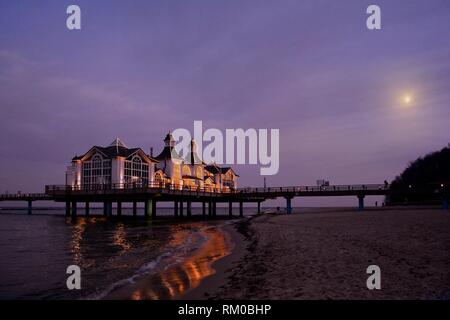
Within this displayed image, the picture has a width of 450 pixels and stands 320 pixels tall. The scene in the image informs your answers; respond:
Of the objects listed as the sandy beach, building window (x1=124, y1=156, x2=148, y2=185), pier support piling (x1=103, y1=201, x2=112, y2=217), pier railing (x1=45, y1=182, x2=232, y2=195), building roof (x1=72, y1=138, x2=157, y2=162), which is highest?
building roof (x1=72, y1=138, x2=157, y2=162)

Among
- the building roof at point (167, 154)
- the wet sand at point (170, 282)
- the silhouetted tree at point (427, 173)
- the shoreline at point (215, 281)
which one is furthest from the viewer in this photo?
the silhouetted tree at point (427, 173)

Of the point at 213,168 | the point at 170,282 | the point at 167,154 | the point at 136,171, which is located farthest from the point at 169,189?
the point at 170,282

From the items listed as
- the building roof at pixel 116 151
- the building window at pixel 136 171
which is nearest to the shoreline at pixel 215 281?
the building window at pixel 136 171

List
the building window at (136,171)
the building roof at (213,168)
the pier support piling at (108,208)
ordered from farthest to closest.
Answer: the building roof at (213,168) < the pier support piling at (108,208) < the building window at (136,171)

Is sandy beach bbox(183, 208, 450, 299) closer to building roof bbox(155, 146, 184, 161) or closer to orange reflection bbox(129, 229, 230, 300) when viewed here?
orange reflection bbox(129, 229, 230, 300)

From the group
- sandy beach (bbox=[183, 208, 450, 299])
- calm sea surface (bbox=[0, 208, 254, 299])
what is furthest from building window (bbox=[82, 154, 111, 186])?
sandy beach (bbox=[183, 208, 450, 299])

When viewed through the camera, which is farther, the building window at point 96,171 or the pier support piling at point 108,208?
the pier support piling at point 108,208

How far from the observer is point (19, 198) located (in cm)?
8269

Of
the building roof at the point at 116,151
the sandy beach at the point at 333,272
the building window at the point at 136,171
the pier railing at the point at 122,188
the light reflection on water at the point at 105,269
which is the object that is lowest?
the light reflection on water at the point at 105,269

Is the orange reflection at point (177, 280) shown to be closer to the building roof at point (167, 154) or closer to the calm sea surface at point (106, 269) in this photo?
the calm sea surface at point (106, 269)

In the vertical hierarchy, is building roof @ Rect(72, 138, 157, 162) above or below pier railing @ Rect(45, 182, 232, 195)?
above

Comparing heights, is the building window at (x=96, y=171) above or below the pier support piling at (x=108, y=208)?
above

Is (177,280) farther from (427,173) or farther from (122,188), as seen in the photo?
(427,173)
